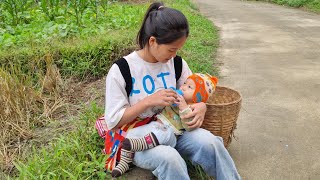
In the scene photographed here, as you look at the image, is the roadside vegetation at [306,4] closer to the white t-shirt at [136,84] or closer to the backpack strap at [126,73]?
the white t-shirt at [136,84]

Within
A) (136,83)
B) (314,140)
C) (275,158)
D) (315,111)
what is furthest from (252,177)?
(315,111)

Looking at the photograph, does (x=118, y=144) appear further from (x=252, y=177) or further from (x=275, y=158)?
(x=275, y=158)

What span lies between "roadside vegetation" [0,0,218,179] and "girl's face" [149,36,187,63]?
2.51 ft

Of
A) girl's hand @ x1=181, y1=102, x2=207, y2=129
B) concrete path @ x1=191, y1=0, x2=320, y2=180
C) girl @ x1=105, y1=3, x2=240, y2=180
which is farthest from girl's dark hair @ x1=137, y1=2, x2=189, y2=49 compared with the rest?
concrete path @ x1=191, y1=0, x2=320, y2=180

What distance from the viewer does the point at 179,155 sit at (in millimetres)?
2135

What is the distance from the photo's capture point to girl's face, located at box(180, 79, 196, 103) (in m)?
2.38

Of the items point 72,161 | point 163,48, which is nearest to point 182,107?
point 163,48

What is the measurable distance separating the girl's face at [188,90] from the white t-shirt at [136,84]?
105 mm

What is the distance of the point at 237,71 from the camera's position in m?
5.26

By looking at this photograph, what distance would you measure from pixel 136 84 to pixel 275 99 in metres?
2.25

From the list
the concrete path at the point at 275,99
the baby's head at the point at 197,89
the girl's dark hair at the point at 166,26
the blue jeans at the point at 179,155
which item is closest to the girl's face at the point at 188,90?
the baby's head at the point at 197,89

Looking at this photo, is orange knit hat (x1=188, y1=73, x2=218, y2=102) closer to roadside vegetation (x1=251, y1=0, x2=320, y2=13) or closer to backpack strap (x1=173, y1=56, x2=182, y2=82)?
backpack strap (x1=173, y1=56, x2=182, y2=82)

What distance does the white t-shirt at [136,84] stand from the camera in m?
2.25

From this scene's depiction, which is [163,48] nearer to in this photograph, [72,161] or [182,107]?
[182,107]
